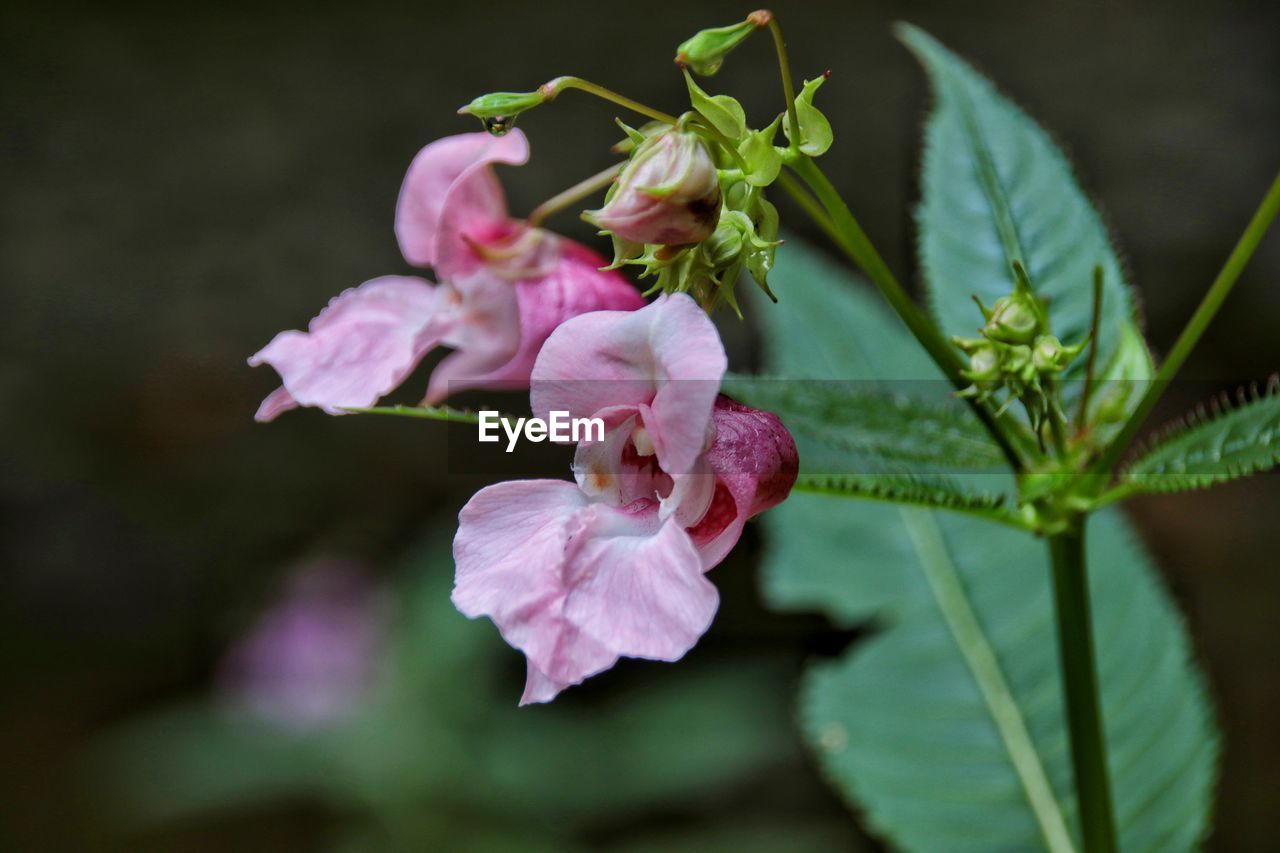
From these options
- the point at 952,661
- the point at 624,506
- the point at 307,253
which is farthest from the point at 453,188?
the point at 307,253

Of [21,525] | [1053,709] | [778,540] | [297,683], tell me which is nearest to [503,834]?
[297,683]

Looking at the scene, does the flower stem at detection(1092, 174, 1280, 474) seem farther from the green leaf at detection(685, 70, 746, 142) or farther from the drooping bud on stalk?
the drooping bud on stalk

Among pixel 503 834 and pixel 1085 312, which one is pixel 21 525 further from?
pixel 1085 312

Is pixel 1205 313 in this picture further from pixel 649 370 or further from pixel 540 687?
pixel 540 687

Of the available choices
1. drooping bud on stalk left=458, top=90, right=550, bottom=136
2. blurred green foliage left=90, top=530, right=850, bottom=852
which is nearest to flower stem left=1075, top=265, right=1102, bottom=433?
drooping bud on stalk left=458, top=90, right=550, bottom=136

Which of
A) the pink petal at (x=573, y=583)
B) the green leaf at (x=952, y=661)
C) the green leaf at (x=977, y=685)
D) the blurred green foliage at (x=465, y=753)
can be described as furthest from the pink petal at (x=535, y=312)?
the blurred green foliage at (x=465, y=753)

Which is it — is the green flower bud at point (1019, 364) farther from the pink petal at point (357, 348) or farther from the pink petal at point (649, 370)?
the pink petal at point (357, 348)
